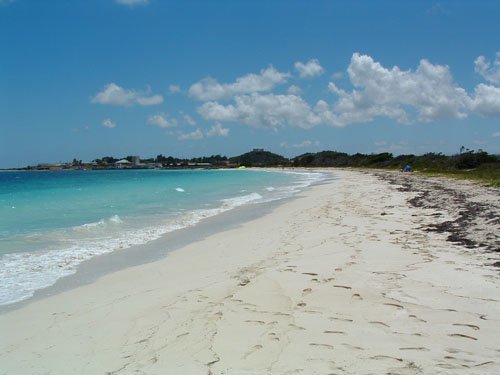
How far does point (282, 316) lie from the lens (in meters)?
4.61

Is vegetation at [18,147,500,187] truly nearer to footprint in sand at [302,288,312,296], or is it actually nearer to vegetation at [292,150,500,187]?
vegetation at [292,150,500,187]

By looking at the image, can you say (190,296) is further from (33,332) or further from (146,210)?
(146,210)

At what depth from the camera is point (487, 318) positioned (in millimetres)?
4363

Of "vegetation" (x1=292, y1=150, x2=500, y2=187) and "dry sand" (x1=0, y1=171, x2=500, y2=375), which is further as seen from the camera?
"vegetation" (x1=292, y1=150, x2=500, y2=187)

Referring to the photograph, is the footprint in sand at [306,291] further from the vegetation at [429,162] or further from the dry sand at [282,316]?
the vegetation at [429,162]

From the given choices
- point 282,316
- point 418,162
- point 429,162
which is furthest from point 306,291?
point 418,162

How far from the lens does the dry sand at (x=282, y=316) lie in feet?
11.8

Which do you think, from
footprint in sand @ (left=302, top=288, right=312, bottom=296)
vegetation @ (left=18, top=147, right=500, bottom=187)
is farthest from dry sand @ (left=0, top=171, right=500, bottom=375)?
vegetation @ (left=18, top=147, right=500, bottom=187)

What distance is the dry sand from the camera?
11.8 feet

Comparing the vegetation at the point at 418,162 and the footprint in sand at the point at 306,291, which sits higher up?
the vegetation at the point at 418,162

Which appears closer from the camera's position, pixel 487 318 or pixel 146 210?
pixel 487 318

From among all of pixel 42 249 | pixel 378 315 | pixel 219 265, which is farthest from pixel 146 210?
pixel 378 315

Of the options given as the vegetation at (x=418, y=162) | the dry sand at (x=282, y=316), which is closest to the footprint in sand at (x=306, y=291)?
the dry sand at (x=282, y=316)

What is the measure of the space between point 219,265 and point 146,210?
1191 cm
